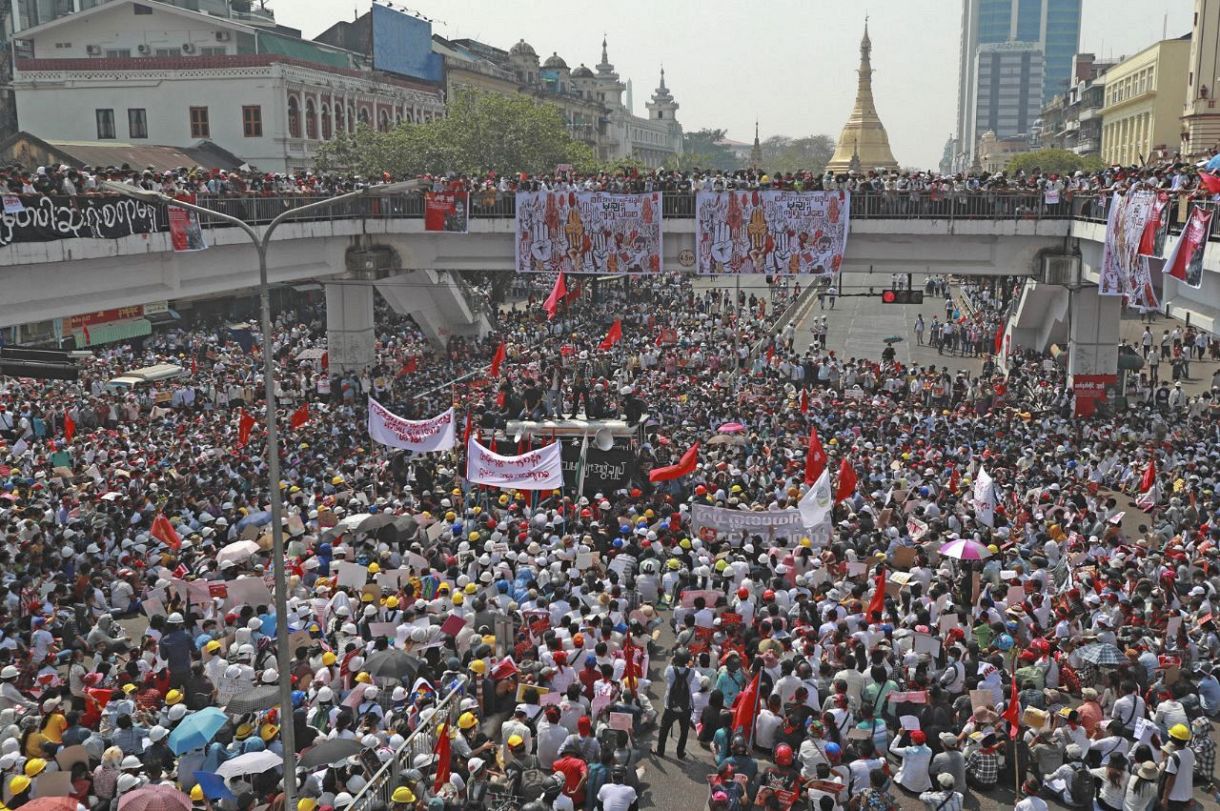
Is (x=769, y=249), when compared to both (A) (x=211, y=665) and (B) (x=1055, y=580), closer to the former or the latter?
(B) (x=1055, y=580)

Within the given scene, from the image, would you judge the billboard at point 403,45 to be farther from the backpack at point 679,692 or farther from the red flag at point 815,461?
the backpack at point 679,692

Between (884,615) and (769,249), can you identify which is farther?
(769,249)

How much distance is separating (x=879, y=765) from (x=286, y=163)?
164 feet

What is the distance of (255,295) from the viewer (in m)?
47.7

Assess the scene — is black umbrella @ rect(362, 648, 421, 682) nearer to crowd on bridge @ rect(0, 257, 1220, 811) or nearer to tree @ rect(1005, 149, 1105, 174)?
crowd on bridge @ rect(0, 257, 1220, 811)

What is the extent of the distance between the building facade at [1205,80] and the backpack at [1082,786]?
44.5m

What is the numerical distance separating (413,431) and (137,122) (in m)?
40.7

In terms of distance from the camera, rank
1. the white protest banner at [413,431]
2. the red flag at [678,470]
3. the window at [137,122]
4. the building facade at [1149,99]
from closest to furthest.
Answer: the red flag at [678,470] < the white protest banner at [413,431] < the window at [137,122] < the building facade at [1149,99]

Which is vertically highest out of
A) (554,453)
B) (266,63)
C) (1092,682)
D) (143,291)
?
(266,63)

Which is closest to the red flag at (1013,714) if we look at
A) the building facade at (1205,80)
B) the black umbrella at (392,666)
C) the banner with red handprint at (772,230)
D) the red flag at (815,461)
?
the black umbrella at (392,666)

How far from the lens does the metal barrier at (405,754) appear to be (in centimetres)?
1032

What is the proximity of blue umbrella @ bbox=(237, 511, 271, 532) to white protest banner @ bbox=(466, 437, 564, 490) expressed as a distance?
3.20 m

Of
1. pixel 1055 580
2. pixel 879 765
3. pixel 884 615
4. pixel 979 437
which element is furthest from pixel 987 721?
pixel 979 437

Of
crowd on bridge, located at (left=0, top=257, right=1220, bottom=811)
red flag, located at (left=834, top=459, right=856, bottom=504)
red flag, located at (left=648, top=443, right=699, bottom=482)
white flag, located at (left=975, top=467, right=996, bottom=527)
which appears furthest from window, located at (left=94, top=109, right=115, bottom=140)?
white flag, located at (left=975, top=467, right=996, bottom=527)
